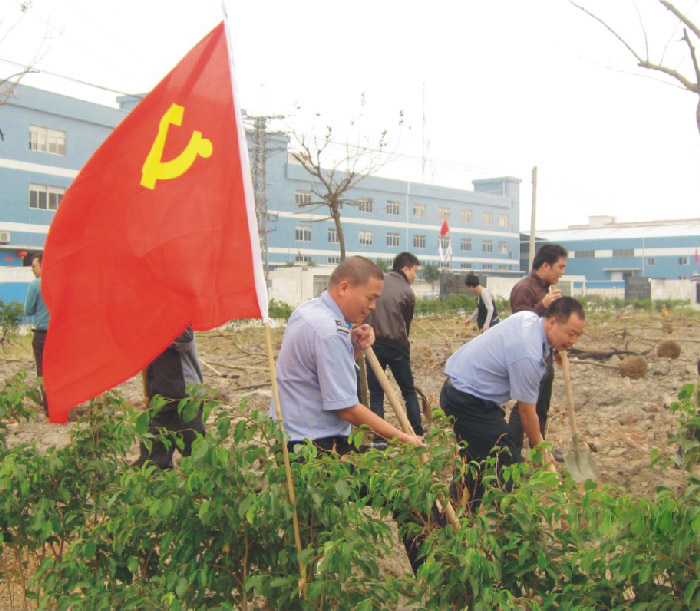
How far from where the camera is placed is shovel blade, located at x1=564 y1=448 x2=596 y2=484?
17.4ft

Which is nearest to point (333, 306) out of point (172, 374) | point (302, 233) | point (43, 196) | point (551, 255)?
point (172, 374)

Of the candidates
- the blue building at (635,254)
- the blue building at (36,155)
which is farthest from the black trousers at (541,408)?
the blue building at (635,254)

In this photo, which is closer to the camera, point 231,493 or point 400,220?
point 231,493

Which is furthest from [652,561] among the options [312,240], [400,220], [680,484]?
[400,220]

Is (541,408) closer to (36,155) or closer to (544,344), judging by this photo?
(544,344)

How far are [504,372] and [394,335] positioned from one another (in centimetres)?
257

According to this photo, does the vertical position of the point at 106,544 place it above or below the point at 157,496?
below

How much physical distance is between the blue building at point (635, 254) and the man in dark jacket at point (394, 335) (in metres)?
55.7

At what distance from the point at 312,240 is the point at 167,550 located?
46.3 metres

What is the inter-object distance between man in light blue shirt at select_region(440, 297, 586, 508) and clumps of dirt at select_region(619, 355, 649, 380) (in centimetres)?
784

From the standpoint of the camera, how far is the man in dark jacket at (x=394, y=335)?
6.69 m

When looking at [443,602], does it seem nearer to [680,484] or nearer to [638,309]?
[680,484]

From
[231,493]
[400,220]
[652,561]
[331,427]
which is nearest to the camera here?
[652,561]

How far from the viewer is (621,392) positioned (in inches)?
401
